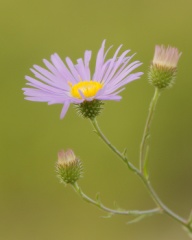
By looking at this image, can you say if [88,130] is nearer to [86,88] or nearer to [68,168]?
[68,168]

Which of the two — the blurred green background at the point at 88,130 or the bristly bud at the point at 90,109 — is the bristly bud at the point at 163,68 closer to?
the bristly bud at the point at 90,109

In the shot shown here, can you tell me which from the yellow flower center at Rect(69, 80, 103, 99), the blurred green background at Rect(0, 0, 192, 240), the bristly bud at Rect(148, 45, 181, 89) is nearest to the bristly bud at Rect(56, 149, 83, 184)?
the yellow flower center at Rect(69, 80, 103, 99)

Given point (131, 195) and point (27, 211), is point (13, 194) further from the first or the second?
point (131, 195)

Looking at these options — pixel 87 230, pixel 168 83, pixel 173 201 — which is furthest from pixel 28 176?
pixel 168 83

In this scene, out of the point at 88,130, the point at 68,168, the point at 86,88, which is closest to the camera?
the point at 86,88

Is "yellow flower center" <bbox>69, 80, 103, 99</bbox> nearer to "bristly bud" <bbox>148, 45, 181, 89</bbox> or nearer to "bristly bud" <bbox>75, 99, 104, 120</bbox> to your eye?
"bristly bud" <bbox>75, 99, 104, 120</bbox>

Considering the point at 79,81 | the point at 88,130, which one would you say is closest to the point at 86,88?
the point at 79,81

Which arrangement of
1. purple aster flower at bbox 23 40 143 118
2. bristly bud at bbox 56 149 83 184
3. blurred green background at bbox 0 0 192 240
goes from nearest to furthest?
purple aster flower at bbox 23 40 143 118
bristly bud at bbox 56 149 83 184
blurred green background at bbox 0 0 192 240
